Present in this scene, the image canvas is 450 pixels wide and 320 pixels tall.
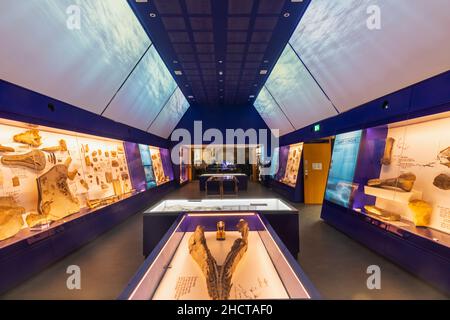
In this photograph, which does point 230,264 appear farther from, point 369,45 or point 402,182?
point 369,45

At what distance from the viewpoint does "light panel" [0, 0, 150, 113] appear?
2713 millimetres

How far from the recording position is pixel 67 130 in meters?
4.11

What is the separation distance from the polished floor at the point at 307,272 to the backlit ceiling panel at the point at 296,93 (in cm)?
348

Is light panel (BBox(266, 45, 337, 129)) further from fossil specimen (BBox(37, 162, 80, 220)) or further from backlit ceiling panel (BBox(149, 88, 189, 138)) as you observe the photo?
fossil specimen (BBox(37, 162, 80, 220))

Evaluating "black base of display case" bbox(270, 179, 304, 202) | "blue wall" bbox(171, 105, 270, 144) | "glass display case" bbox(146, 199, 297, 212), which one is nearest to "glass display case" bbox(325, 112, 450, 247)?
"glass display case" bbox(146, 199, 297, 212)

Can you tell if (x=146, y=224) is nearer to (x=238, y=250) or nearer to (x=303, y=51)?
(x=238, y=250)

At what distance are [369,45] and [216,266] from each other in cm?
406

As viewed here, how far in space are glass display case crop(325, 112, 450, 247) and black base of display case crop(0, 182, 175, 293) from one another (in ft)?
17.8

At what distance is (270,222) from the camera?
11.0ft

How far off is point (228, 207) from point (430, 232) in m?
2.95

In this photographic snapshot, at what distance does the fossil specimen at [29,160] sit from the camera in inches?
123

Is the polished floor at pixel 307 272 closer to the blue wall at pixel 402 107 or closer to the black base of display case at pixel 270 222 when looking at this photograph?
the black base of display case at pixel 270 222

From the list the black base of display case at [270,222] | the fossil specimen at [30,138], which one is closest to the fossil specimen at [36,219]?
the fossil specimen at [30,138]

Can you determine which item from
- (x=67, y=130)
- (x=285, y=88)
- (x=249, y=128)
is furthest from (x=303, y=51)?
(x=249, y=128)
